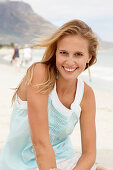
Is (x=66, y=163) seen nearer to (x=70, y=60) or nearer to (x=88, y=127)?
(x=88, y=127)

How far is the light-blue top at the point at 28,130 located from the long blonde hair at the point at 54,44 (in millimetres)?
117

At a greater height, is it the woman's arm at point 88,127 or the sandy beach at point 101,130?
the woman's arm at point 88,127

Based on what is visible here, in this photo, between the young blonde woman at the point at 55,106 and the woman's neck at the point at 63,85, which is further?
the woman's neck at the point at 63,85

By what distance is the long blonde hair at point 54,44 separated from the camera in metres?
1.97

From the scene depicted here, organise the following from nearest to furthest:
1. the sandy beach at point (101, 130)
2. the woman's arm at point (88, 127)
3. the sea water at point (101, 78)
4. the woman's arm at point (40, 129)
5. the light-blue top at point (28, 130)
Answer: the woman's arm at point (40, 129) < the light-blue top at point (28, 130) < the woman's arm at point (88, 127) < the sandy beach at point (101, 130) < the sea water at point (101, 78)

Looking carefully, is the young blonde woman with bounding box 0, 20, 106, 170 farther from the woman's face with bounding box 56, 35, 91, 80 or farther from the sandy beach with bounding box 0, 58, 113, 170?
the sandy beach with bounding box 0, 58, 113, 170

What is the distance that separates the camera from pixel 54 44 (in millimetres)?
2090

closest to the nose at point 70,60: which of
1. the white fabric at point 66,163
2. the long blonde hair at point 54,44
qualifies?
the long blonde hair at point 54,44

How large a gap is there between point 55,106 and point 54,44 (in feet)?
1.53

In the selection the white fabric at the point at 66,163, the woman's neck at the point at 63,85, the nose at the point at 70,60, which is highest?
the nose at the point at 70,60

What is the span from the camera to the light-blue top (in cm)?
214

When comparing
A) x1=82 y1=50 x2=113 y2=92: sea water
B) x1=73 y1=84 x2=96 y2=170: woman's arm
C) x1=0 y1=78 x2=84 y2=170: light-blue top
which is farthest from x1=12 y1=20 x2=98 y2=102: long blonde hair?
x1=82 y1=50 x2=113 y2=92: sea water

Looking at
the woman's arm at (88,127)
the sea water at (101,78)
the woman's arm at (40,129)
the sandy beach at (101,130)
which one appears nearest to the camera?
the woman's arm at (40,129)

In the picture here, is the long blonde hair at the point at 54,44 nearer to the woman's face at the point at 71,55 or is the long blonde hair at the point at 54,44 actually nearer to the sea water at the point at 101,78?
the woman's face at the point at 71,55
